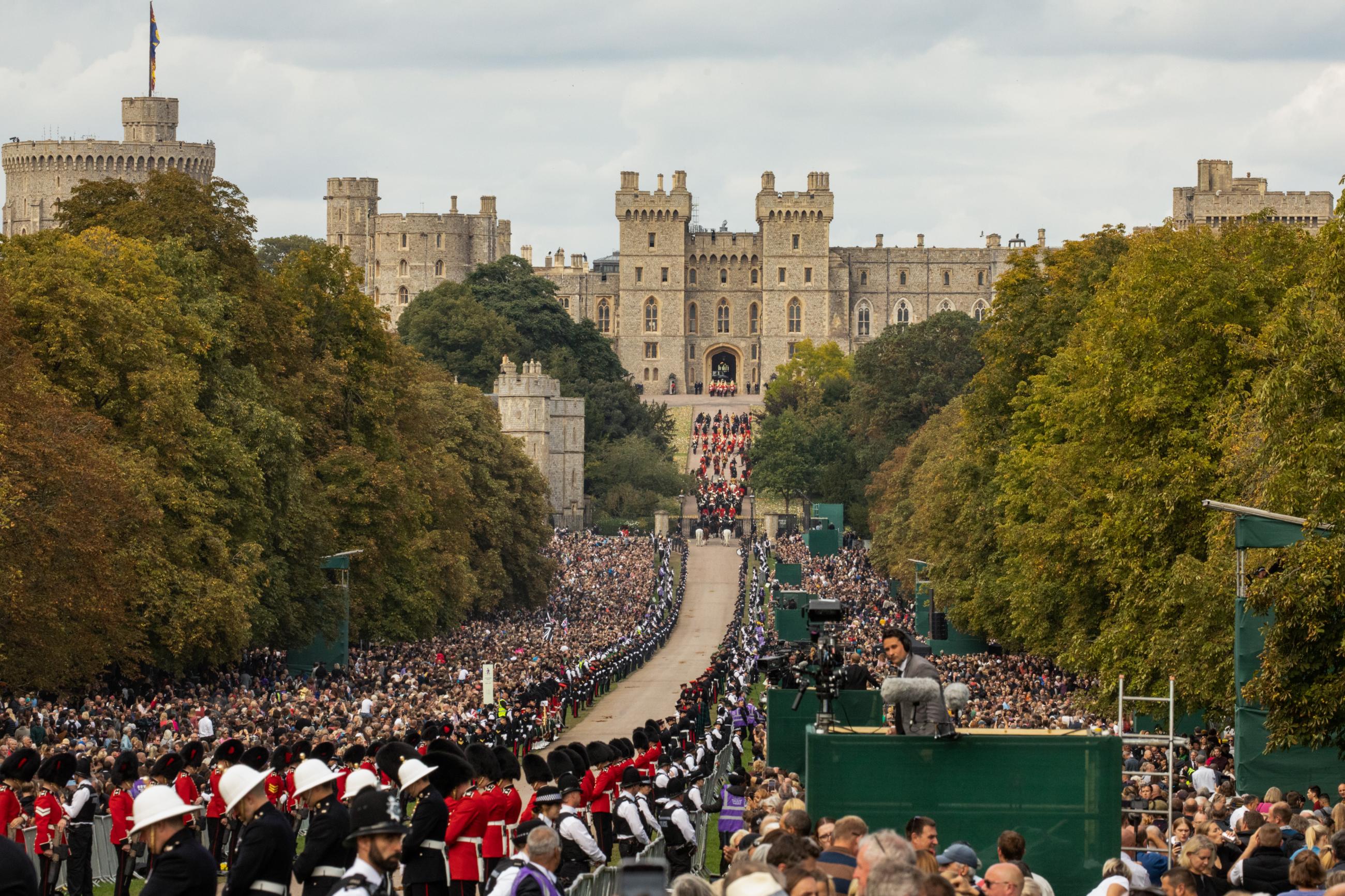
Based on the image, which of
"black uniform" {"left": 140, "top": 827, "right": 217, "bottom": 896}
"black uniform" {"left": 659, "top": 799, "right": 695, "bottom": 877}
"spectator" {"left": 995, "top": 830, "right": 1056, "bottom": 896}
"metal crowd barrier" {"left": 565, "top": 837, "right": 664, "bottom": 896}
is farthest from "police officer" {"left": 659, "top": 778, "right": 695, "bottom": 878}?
"black uniform" {"left": 140, "top": 827, "right": 217, "bottom": 896}

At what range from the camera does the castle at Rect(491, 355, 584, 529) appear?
80375 millimetres

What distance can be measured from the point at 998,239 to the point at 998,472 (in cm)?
9782

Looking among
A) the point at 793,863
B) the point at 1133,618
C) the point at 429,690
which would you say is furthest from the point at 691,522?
the point at 793,863

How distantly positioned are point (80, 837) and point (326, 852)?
24.0 ft

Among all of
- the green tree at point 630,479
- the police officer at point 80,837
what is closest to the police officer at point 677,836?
the police officer at point 80,837

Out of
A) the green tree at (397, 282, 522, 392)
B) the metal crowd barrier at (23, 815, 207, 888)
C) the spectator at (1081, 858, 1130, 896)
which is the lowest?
the metal crowd barrier at (23, 815, 207, 888)

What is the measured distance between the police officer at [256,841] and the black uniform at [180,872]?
504mm

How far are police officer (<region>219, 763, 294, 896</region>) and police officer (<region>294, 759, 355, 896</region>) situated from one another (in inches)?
12.2

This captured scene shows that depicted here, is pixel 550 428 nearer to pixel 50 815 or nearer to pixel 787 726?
pixel 787 726

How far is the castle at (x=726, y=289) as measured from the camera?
126125 mm

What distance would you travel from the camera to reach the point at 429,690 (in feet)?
105

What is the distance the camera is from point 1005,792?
11586 millimetres

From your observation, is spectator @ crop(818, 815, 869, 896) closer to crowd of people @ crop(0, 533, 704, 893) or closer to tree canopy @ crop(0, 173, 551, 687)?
crowd of people @ crop(0, 533, 704, 893)

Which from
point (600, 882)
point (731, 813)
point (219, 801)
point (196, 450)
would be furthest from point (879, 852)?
point (196, 450)
